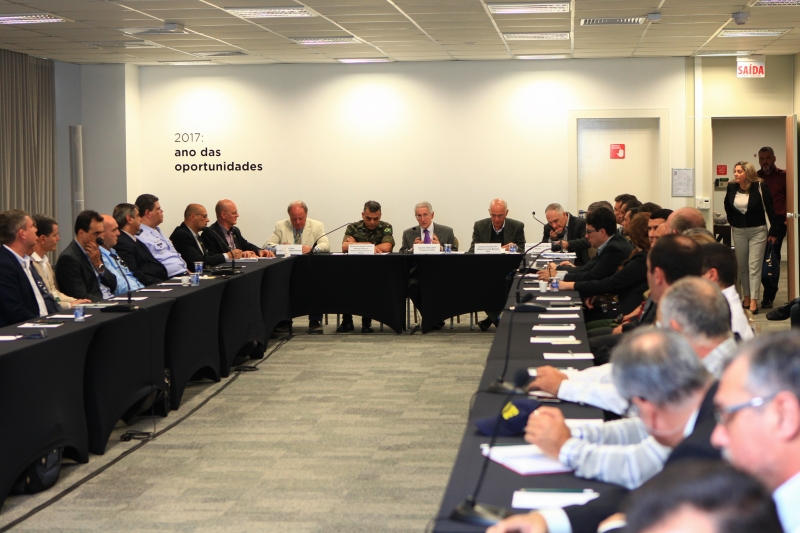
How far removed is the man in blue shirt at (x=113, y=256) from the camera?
6.57 metres

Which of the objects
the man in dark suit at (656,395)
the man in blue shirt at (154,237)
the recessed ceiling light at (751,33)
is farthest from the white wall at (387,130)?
the man in dark suit at (656,395)

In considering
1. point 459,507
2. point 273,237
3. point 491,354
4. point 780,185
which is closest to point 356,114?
point 273,237

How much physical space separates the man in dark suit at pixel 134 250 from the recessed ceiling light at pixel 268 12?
6.36 ft

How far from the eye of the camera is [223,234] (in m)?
8.97

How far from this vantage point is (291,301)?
889 centimetres

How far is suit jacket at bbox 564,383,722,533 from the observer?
1.88m

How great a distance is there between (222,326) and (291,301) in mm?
2158

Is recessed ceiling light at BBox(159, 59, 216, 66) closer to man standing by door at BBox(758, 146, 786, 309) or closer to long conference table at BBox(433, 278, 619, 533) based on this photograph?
man standing by door at BBox(758, 146, 786, 309)

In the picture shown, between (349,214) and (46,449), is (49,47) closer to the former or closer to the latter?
(349,214)

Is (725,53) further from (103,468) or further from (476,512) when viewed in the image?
(476,512)

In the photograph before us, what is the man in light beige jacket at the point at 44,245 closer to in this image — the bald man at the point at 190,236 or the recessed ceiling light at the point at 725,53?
the bald man at the point at 190,236

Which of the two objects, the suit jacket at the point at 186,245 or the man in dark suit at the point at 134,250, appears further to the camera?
the suit jacket at the point at 186,245

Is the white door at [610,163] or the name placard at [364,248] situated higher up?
the white door at [610,163]

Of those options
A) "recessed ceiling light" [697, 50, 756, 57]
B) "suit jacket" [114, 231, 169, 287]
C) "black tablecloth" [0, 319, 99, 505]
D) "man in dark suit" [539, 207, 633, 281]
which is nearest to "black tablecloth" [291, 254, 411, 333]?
"suit jacket" [114, 231, 169, 287]
